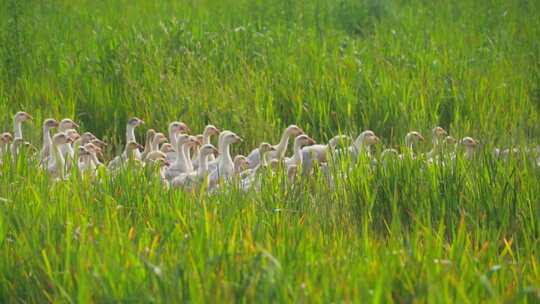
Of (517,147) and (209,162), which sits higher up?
(517,147)

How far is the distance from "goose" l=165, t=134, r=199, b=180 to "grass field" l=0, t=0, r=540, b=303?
81 centimetres

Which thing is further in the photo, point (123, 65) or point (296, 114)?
point (123, 65)

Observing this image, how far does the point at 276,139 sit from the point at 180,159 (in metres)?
0.95

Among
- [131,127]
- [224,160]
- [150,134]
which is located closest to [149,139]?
[150,134]

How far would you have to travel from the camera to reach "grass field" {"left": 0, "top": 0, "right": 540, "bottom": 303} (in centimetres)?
393

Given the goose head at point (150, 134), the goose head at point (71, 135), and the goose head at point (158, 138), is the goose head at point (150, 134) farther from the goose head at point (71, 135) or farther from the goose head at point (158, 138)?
the goose head at point (71, 135)

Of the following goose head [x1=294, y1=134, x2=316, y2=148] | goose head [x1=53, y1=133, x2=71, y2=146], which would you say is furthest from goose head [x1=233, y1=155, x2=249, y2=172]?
goose head [x1=53, y1=133, x2=71, y2=146]

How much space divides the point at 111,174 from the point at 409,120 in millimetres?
3273

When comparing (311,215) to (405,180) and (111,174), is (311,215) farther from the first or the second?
(111,174)

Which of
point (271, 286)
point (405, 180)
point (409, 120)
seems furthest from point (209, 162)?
point (271, 286)

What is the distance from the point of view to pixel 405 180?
5781mm

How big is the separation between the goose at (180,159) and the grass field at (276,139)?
2.67 ft

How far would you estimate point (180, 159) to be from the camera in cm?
827

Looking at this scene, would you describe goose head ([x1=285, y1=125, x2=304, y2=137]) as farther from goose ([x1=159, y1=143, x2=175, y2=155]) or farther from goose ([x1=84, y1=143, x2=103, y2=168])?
goose ([x1=84, y1=143, x2=103, y2=168])
